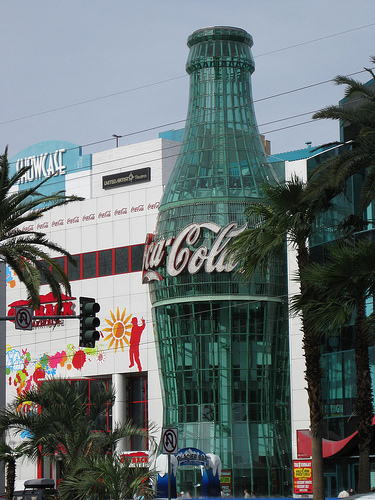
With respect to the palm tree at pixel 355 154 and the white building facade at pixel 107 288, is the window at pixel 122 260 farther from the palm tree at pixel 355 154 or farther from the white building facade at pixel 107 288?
the palm tree at pixel 355 154

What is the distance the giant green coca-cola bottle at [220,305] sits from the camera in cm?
5084

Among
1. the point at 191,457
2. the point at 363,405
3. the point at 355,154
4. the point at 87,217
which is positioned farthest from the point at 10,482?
the point at 87,217

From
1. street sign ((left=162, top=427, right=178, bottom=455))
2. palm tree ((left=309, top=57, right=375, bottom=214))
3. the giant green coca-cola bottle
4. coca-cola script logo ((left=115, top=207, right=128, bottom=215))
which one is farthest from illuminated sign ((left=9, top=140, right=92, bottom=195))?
street sign ((left=162, top=427, right=178, bottom=455))

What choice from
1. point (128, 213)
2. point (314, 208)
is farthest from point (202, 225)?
point (314, 208)

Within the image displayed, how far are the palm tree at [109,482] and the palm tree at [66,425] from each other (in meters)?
3.04

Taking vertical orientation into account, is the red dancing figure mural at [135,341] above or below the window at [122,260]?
below

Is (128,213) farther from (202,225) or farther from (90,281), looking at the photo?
(202,225)

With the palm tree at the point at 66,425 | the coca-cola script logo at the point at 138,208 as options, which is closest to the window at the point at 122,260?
the coca-cola script logo at the point at 138,208

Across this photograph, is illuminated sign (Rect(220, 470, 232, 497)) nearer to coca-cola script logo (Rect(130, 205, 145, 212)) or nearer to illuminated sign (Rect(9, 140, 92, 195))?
coca-cola script logo (Rect(130, 205, 145, 212))

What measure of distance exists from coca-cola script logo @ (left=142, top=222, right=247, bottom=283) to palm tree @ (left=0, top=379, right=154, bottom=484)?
66.1ft

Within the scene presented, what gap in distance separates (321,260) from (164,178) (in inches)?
611

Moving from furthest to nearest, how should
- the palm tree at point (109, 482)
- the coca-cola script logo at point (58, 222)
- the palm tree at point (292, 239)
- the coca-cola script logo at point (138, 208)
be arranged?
the coca-cola script logo at point (58, 222) < the coca-cola script logo at point (138, 208) < the palm tree at point (292, 239) < the palm tree at point (109, 482)

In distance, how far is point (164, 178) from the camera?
62.0 m

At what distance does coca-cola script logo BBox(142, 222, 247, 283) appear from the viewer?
50.8 metres
